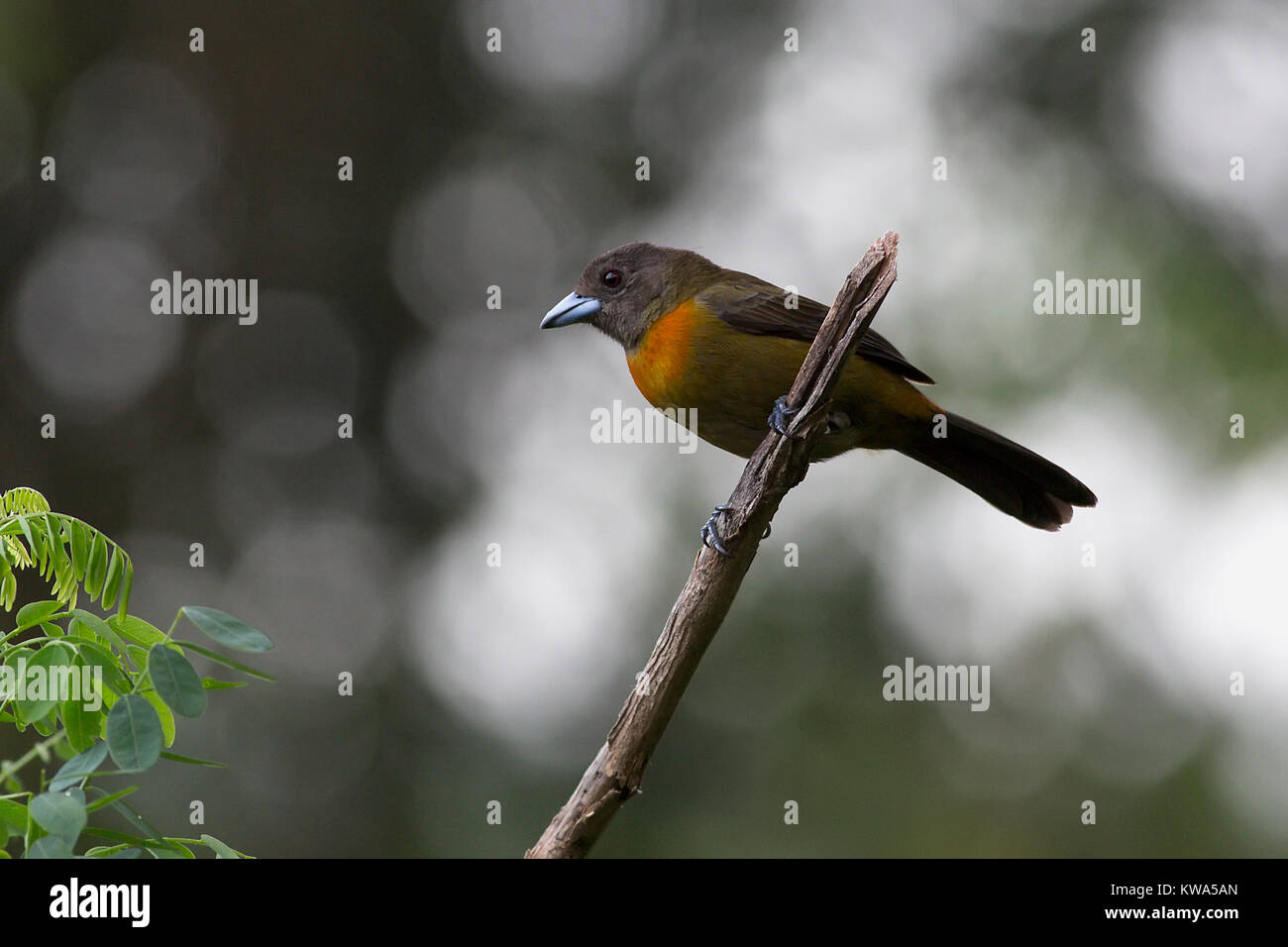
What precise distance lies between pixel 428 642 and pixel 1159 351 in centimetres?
546

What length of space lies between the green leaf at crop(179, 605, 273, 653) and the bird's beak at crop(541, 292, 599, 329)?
11.5 feet

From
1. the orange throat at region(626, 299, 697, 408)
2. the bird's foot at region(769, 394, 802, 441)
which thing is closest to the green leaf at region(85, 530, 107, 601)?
the bird's foot at region(769, 394, 802, 441)

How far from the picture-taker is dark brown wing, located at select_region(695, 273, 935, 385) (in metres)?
4.80

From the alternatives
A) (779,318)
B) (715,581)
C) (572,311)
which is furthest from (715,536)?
(572,311)

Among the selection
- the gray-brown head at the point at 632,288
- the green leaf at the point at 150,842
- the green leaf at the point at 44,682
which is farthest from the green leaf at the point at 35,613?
the gray-brown head at the point at 632,288

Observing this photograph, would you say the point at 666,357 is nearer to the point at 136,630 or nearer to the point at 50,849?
the point at 136,630

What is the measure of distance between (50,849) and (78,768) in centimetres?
16

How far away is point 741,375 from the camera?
15.6 ft

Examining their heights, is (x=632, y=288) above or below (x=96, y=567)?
above

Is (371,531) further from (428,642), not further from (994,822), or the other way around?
(994,822)

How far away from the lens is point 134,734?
2002mm

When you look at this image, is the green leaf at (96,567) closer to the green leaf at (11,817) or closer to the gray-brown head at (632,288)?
the green leaf at (11,817)

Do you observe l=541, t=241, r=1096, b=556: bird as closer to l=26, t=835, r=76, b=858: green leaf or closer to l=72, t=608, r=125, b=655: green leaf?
l=72, t=608, r=125, b=655: green leaf

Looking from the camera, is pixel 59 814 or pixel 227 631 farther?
pixel 227 631
